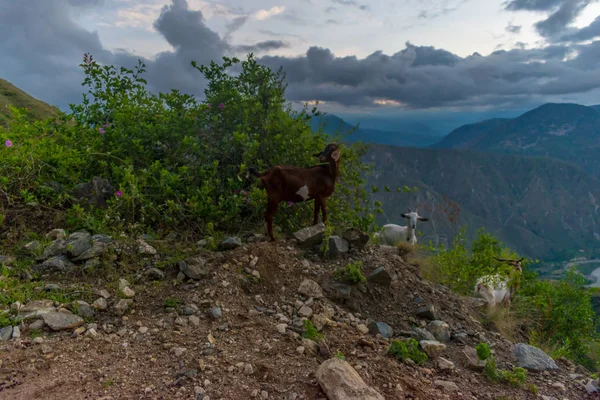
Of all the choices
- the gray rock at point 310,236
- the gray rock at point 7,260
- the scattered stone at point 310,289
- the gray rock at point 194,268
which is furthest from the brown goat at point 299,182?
the gray rock at point 7,260

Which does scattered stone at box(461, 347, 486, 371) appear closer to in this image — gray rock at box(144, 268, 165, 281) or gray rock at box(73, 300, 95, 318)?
gray rock at box(144, 268, 165, 281)

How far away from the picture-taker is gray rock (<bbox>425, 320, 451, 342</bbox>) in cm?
504

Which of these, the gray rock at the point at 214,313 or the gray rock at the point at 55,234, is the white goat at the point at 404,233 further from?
the gray rock at the point at 55,234

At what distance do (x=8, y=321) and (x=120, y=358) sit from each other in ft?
4.65

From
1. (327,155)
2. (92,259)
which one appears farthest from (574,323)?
(92,259)

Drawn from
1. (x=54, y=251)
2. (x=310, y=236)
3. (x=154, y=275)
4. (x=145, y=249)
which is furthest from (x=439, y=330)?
(x=54, y=251)

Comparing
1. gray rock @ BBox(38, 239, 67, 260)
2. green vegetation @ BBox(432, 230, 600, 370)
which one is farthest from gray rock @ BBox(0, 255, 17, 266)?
green vegetation @ BBox(432, 230, 600, 370)

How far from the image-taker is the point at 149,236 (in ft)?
19.6

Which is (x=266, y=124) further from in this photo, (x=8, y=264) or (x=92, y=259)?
(x=8, y=264)

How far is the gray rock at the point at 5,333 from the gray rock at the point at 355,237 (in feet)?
14.9

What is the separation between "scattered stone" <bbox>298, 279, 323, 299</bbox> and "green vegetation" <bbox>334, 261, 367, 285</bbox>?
1.43 ft

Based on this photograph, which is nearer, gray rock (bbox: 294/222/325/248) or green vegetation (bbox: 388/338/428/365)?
green vegetation (bbox: 388/338/428/365)

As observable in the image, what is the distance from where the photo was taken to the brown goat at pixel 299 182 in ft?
19.0

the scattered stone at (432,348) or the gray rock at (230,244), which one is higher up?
the gray rock at (230,244)
